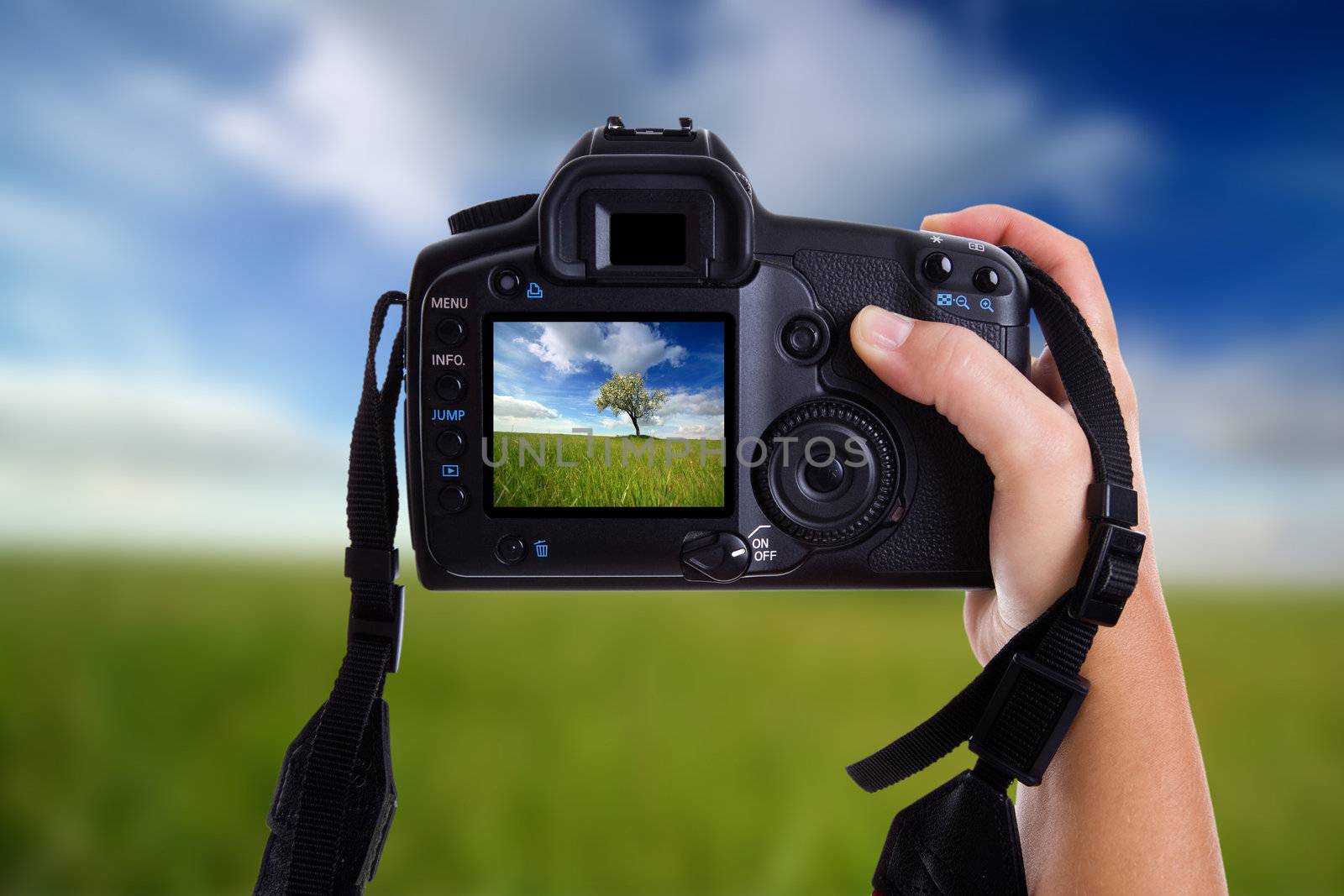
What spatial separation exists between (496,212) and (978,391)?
575mm

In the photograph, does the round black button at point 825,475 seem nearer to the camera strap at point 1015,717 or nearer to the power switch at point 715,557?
the power switch at point 715,557

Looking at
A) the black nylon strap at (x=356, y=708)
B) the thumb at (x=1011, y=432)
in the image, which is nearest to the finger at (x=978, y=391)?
the thumb at (x=1011, y=432)

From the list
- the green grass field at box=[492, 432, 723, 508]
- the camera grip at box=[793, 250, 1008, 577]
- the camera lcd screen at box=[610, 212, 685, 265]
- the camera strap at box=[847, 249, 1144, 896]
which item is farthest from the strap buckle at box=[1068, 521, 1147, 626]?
the camera lcd screen at box=[610, 212, 685, 265]

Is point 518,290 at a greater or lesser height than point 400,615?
greater

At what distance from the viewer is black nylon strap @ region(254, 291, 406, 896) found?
0.98 meters

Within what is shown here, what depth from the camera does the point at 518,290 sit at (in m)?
1.02

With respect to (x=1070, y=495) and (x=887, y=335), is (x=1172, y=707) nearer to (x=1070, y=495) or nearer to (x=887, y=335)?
(x=1070, y=495)

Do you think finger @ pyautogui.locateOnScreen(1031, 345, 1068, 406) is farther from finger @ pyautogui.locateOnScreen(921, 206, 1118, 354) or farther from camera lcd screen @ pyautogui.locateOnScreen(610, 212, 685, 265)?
camera lcd screen @ pyautogui.locateOnScreen(610, 212, 685, 265)

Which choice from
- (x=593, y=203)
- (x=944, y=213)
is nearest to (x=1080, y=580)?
(x=944, y=213)

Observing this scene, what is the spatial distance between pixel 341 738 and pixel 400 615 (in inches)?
5.6

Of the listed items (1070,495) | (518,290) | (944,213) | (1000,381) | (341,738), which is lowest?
(341,738)

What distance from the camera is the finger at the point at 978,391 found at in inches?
37.7

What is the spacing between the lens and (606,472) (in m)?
1.03

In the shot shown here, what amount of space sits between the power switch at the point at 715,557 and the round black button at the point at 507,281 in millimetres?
345
